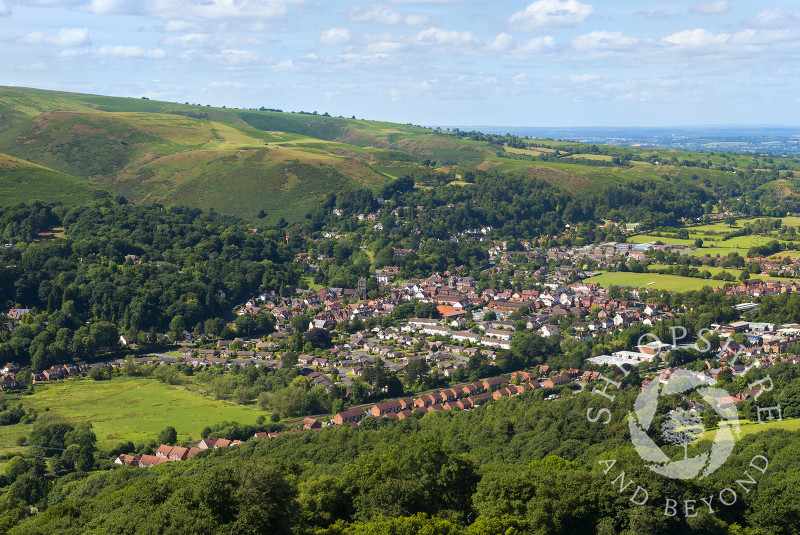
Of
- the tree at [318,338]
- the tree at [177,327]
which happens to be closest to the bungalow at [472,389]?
the tree at [318,338]

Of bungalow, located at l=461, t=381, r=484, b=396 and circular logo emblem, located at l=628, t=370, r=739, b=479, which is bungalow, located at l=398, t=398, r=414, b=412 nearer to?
bungalow, located at l=461, t=381, r=484, b=396

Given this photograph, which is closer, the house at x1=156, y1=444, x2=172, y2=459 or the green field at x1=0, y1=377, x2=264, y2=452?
the house at x1=156, y1=444, x2=172, y2=459

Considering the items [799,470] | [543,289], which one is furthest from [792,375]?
[543,289]

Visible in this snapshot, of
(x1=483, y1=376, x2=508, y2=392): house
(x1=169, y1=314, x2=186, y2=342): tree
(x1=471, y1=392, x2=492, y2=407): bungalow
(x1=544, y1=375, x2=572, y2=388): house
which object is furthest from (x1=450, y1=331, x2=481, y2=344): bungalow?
(x1=169, y1=314, x2=186, y2=342): tree

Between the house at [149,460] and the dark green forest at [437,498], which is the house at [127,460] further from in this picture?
the dark green forest at [437,498]

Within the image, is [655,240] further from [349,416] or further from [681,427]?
[681,427]
